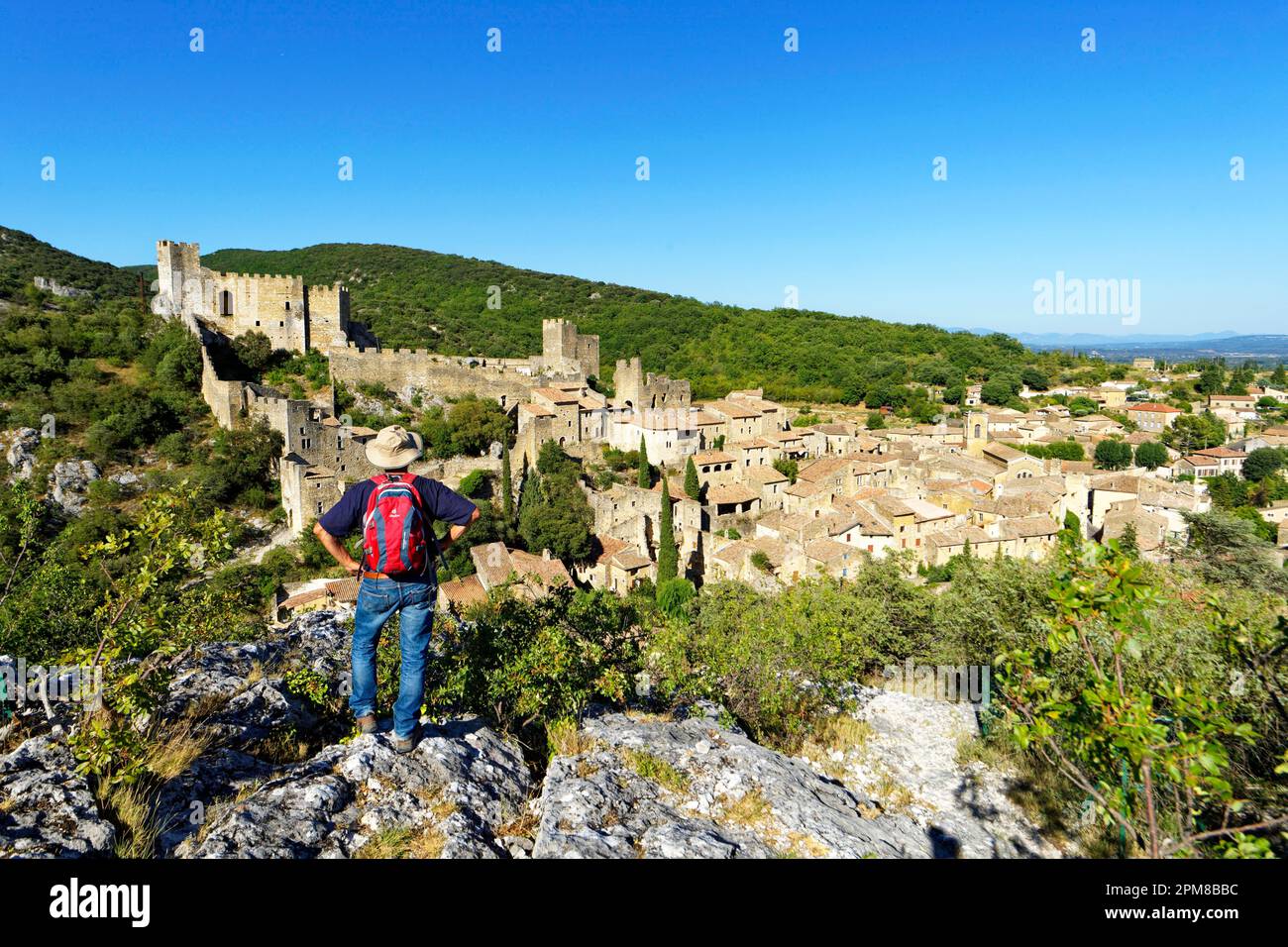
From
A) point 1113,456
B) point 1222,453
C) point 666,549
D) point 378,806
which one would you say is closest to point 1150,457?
point 1113,456

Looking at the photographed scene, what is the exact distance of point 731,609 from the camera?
45.8 feet

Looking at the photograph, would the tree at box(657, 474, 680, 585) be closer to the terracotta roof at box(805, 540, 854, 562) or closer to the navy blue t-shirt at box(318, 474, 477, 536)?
the terracotta roof at box(805, 540, 854, 562)

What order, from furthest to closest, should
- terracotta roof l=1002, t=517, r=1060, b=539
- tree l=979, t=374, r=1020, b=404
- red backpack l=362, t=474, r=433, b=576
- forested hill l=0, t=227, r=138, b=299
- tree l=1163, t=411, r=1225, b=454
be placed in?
tree l=979, t=374, r=1020, b=404 → tree l=1163, t=411, r=1225, b=454 → forested hill l=0, t=227, r=138, b=299 → terracotta roof l=1002, t=517, r=1060, b=539 → red backpack l=362, t=474, r=433, b=576

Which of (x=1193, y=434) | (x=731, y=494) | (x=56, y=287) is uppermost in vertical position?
(x=56, y=287)

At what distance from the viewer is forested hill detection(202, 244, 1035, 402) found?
6197 centimetres

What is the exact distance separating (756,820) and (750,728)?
345 centimetres

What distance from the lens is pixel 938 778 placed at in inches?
291

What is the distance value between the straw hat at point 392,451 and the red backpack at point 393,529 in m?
0.11

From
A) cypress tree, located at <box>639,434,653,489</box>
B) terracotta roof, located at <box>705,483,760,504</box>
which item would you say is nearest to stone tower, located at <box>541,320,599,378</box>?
cypress tree, located at <box>639,434,653,489</box>

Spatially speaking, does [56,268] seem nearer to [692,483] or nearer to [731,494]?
[692,483]

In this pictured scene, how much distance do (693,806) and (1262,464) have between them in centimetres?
5851

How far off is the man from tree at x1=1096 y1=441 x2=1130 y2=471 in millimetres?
55688

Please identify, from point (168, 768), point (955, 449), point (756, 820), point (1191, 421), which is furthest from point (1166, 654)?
point (1191, 421)
